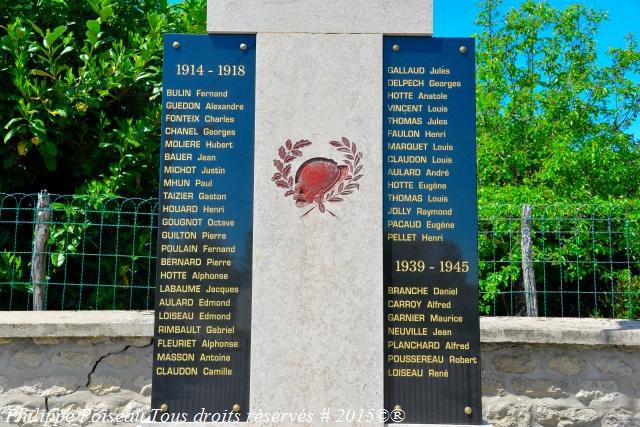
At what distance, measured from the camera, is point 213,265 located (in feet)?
11.1

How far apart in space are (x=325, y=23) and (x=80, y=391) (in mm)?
3218

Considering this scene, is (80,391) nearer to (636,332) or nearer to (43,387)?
(43,387)

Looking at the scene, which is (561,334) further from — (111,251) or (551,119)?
(551,119)

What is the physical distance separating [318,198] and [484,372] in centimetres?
208

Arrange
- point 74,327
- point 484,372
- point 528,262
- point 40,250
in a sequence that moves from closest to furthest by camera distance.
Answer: point 74,327
point 484,372
point 40,250
point 528,262

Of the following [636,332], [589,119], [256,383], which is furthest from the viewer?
[589,119]

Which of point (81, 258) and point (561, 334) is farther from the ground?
point (81, 258)

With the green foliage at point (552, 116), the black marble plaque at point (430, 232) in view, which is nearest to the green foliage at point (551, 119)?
the green foliage at point (552, 116)

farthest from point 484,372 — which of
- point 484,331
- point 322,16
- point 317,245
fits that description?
point 322,16

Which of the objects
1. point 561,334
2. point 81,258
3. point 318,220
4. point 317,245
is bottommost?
point 561,334

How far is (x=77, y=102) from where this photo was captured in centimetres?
561

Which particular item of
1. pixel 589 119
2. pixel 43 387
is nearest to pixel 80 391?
pixel 43 387

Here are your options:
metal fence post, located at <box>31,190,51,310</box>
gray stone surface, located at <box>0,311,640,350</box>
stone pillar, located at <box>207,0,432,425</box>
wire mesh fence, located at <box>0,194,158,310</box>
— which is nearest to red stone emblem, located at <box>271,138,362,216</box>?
stone pillar, located at <box>207,0,432,425</box>

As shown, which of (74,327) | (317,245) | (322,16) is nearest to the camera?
(317,245)
